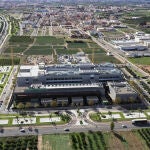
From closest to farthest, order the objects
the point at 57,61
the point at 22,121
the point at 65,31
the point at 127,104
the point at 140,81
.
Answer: the point at 22,121 → the point at 127,104 → the point at 140,81 → the point at 57,61 → the point at 65,31

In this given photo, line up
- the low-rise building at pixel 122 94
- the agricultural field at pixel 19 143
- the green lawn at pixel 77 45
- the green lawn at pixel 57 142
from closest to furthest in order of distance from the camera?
the agricultural field at pixel 19 143, the green lawn at pixel 57 142, the low-rise building at pixel 122 94, the green lawn at pixel 77 45

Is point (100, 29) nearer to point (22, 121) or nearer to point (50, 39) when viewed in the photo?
point (50, 39)

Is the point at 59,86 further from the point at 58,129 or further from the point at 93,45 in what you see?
the point at 93,45

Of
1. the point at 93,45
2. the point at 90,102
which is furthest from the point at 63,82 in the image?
the point at 93,45

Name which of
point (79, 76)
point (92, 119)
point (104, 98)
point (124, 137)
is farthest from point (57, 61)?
point (124, 137)

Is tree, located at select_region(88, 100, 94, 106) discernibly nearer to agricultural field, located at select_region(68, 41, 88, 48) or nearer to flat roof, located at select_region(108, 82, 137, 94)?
flat roof, located at select_region(108, 82, 137, 94)

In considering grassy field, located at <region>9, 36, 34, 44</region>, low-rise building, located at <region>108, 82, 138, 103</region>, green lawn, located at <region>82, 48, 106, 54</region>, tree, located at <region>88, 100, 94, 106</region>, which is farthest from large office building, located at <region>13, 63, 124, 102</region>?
grassy field, located at <region>9, 36, 34, 44</region>

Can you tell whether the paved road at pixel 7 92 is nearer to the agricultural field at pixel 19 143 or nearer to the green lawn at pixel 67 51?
the agricultural field at pixel 19 143

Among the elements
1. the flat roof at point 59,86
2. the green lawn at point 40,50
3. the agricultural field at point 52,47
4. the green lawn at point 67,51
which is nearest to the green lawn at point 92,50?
the agricultural field at point 52,47
